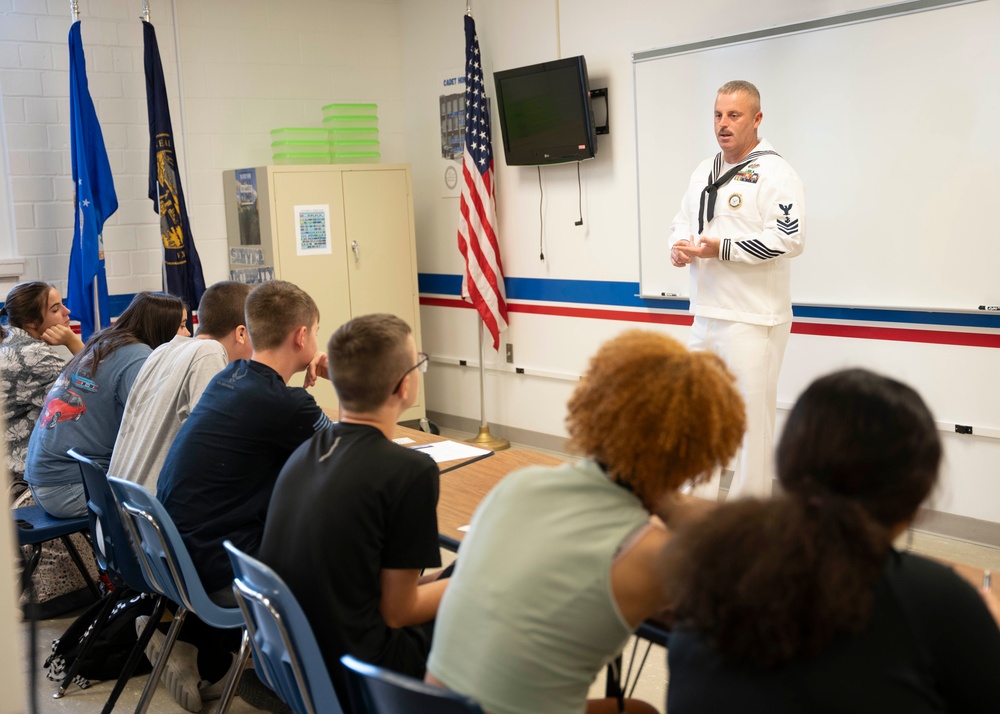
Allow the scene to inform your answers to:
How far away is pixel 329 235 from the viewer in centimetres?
580

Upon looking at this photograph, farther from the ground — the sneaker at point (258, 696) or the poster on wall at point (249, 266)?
the poster on wall at point (249, 266)

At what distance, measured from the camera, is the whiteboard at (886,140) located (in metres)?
3.58

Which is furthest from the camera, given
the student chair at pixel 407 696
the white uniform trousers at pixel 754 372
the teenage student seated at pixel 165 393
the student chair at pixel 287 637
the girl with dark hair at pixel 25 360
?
the white uniform trousers at pixel 754 372

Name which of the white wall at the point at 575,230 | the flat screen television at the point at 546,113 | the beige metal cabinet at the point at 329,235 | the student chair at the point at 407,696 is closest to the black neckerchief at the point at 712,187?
the white wall at the point at 575,230

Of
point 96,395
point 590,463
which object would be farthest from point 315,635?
point 96,395

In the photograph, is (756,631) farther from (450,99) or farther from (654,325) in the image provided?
(450,99)

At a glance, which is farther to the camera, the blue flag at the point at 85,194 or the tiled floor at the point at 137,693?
the blue flag at the point at 85,194

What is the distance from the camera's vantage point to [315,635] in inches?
69.1

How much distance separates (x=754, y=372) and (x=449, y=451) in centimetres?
149

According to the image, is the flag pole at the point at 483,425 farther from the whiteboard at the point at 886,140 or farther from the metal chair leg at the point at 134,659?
the metal chair leg at the point at 134,659

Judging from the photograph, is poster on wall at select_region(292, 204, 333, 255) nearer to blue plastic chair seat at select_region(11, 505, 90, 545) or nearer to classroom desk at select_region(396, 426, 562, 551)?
blue plastic chair seat at select_region(11, 505, 90, 545)

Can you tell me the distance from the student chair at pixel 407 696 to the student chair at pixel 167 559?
42.1 inches

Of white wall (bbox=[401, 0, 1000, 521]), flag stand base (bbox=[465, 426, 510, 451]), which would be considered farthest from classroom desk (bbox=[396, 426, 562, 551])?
flag stand base (bbox=[465, 426, 510, 451])

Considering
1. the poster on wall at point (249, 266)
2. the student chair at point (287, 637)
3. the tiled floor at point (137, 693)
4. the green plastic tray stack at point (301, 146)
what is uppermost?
the green plastic tray stack at point (301, 146)
